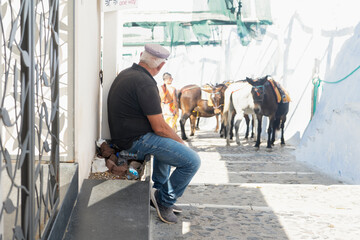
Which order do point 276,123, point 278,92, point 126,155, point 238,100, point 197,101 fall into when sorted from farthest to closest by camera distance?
point 197,101, point 276,123, point 238,100, point 278,92, point 126,155

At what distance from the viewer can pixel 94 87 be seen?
491 centimetres

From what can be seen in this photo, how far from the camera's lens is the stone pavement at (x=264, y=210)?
4.06m

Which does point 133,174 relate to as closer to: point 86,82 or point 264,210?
point 86,82

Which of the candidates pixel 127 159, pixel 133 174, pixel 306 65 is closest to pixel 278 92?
pixel 306 65

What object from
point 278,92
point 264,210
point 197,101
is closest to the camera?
point 264,210

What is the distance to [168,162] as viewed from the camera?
4199 mm

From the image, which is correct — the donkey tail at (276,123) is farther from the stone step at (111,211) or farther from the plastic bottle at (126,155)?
the stone step at (111,211)

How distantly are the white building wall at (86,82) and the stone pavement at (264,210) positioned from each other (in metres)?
0.96

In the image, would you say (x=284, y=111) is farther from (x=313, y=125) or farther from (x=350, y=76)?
(x=350, y=76)

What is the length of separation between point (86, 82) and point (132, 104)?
0.48 metres

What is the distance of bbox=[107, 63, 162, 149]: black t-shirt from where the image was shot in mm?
4129

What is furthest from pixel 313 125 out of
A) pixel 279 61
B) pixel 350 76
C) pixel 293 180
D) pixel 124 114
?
pixel 124 114

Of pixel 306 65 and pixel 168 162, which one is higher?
pixel 306 65

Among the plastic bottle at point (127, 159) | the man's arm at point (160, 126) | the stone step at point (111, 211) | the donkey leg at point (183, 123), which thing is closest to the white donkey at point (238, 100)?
the donkey leg at point (183, 123)
